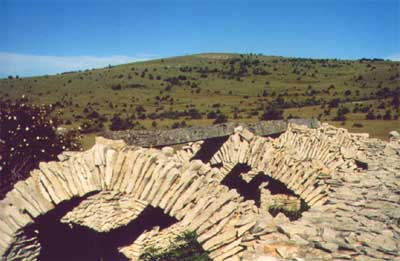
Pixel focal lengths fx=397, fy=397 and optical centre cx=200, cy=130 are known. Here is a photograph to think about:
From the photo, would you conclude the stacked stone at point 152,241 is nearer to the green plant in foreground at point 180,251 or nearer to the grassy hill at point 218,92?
the green plant in foreground at point 180,251

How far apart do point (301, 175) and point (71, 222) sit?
Result: 4.46m

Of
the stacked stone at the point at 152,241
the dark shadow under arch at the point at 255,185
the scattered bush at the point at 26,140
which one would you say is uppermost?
the scattered bush at the point at 26,140

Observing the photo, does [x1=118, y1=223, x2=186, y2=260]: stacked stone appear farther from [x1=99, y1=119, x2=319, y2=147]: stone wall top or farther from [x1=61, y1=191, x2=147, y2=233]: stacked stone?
[x1=99, y1=119, x2=319, y2=147]: stone wall top

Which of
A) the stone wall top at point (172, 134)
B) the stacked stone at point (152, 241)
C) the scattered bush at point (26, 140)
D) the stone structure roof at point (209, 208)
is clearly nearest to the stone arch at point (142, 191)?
the stone structure roof at point (209, 208)

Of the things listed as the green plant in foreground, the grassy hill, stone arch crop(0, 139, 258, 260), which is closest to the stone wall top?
the green plant in foreground

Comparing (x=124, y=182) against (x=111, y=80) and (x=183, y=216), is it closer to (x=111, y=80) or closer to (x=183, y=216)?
(x=183, y=216)

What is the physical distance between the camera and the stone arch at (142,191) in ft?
14.5

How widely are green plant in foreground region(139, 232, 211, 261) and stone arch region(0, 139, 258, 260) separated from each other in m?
2.10

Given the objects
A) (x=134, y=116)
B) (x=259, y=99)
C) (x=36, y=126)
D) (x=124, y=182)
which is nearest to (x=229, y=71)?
(x=259, y=99)

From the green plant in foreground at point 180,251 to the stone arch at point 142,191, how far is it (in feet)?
6.90

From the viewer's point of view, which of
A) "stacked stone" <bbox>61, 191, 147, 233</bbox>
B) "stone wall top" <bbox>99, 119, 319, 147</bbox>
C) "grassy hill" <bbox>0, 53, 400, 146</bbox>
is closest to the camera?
"stone wall top" <bbox>99, 119, 319, 147</bbox>

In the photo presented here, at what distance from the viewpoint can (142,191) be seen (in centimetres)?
457

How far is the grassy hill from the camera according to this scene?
39.2 m

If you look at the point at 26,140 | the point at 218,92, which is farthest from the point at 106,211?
the point at 218,92
